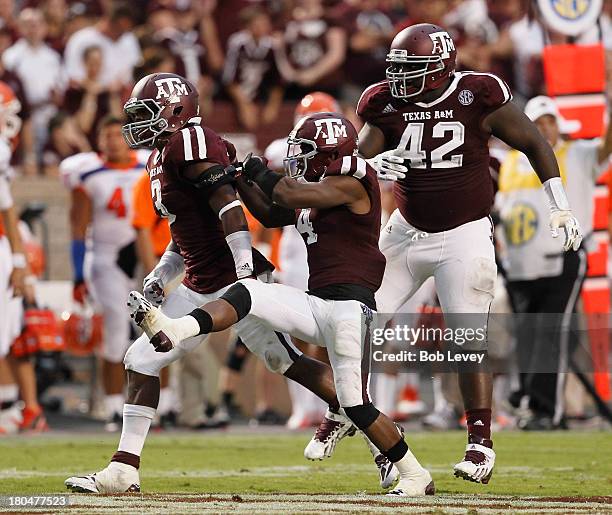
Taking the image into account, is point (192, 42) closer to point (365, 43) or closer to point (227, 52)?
point (227, 52)

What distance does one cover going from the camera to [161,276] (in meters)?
6.74

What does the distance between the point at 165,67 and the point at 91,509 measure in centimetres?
705

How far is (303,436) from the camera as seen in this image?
1004cm

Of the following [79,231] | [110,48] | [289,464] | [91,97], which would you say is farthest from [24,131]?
[289,464]

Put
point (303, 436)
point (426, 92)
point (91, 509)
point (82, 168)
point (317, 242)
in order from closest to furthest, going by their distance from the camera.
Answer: point (91, 509) < point (317, 242) < point (426, 92) < point (303, 436) < point (82, 168)

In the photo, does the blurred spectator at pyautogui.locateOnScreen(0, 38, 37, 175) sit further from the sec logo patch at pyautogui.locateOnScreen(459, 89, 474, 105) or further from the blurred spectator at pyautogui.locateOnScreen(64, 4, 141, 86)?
the sec logo patch at pyautogui.locateOnScreen(459, 89, 474, 105)

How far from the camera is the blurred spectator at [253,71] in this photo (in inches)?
582

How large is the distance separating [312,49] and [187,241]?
8369mm

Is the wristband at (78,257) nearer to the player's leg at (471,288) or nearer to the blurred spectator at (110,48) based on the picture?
the blurred spectator at (110,48)

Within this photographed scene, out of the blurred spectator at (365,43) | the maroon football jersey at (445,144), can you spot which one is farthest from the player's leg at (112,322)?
the blurred spectator at (365,43)

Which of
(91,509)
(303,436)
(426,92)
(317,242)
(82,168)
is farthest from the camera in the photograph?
(82,168)

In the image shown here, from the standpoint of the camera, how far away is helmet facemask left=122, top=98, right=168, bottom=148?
661 cm

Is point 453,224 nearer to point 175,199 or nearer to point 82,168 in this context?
point 175,199

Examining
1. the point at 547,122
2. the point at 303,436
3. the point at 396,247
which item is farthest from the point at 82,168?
the point at 396,247
